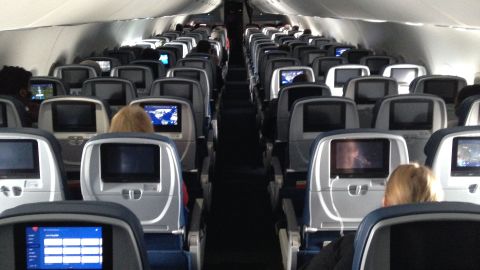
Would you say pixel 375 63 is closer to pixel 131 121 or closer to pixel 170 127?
pixel 170 127

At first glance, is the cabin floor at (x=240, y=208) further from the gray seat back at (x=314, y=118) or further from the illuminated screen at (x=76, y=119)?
the illuminated screen at (x=76, y=119)

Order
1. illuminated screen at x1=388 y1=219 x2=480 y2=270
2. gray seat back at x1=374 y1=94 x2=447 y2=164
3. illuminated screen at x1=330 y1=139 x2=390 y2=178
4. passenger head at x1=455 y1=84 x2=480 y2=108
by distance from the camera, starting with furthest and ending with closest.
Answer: passenger head at x1=455 y1=84 x2=480 y2=108, gray seat back at x1=374 y1=94 x2=447 y2=164, illuminated screen at x1=330 y1=139 x2=390 y2=178, illuminated screen at x1=388 y1=219 x2=480 y2=270

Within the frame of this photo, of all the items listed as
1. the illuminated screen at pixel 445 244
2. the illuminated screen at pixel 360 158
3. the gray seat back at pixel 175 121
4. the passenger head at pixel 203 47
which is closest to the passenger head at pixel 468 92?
the gray seat back at pixel 175 121

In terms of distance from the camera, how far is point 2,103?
20.4 ft

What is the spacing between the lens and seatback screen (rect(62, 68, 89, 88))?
10.4 meters

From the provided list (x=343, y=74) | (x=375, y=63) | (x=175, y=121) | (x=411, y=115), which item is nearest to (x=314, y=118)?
(x=411, y=115)

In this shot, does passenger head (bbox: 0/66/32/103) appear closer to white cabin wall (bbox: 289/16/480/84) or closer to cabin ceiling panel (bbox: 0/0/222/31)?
cabin ceiling panel (bbox: 0/0/222/31)

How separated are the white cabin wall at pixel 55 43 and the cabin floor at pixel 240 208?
3.38 metres

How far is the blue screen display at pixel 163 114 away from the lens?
20.7 ft

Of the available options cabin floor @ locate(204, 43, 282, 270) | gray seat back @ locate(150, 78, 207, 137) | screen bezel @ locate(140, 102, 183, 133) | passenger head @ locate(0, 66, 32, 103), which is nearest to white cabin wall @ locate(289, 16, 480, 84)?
cabin floor @ locate(204, 43, 282, 270)

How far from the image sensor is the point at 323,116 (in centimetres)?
616

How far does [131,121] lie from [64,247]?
2.29 m

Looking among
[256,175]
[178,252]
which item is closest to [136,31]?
[256,175]

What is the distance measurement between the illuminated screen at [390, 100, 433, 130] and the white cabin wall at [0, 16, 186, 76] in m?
6.55
